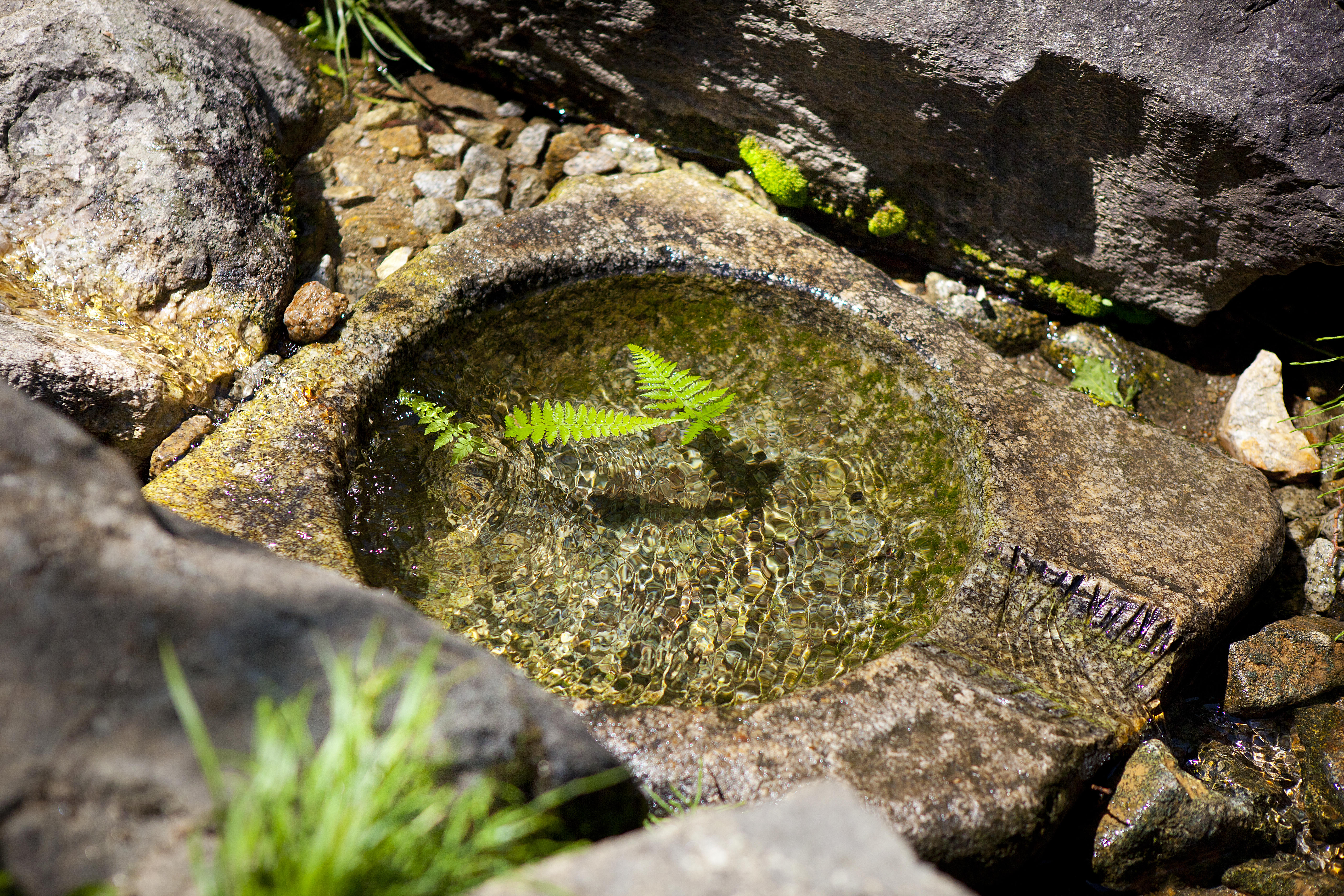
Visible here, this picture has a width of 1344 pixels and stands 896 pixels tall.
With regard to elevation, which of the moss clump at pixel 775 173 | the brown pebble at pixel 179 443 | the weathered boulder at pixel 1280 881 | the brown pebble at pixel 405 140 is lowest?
the weathered boulder at pixel 1280 881

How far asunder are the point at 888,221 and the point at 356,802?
414 cm

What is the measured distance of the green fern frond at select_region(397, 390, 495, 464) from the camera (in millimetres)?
3523

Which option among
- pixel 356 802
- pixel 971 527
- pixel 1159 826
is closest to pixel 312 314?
pixel 356 802

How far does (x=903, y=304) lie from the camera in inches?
157

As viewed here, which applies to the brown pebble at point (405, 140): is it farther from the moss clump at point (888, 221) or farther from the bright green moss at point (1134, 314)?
the bright green moss at point (1134, 314)

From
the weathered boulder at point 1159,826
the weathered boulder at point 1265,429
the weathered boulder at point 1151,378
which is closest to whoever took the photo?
the weathered boulder at point 1159,826

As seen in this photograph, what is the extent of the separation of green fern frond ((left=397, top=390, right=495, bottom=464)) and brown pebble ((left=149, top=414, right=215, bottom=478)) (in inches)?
31.1

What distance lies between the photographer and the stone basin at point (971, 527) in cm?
253

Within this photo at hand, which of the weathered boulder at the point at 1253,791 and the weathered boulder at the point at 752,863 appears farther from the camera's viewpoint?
the weathered boulder at the point at 1253,791

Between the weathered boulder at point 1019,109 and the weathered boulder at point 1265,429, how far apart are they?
1.44 ft

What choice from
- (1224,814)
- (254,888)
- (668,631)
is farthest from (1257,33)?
(254,888)

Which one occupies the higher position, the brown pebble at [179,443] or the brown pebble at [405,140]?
the brown pebble at [405,140]

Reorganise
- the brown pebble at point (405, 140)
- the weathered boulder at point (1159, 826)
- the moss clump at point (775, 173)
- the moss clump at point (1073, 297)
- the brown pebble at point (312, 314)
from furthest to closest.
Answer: the brown pebble at point (405, 140) < the moss clump at point (775, 173) < the moss clump at point (1073, 297) < the brown pebble at point (312, 314) < the weathered boulder at point (1159, 826)

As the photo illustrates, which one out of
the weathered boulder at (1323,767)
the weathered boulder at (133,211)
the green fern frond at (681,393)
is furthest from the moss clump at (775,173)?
the weathered boulder at (1323,767)
